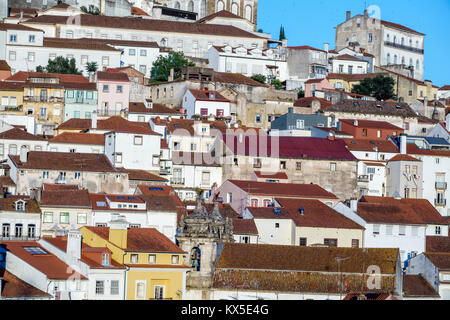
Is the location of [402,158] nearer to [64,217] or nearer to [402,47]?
[64,217]

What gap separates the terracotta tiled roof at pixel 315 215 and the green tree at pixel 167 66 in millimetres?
32989

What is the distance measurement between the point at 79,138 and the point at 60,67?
2070 cm

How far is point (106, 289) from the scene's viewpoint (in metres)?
32.6

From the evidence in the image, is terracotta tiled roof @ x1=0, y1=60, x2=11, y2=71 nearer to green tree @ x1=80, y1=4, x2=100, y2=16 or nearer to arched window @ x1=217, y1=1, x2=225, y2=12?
green tree @ x1=80, y1=4, x2=100, y2=16

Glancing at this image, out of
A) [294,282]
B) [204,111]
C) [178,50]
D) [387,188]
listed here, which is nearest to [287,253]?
[294,282]

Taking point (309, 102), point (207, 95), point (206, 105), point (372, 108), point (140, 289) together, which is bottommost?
→ point (140, 289)

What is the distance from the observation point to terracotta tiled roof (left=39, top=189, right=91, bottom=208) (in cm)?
4303

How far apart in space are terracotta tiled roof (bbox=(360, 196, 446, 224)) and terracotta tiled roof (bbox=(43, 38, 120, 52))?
121 ft

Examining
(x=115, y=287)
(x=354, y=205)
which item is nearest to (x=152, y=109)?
(x=354, y=205)

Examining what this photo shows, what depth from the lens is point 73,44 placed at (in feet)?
267

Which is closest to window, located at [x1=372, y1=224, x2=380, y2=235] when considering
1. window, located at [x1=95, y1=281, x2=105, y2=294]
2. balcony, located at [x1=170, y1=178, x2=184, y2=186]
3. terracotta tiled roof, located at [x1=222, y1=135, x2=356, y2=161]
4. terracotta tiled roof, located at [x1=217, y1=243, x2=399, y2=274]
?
terracotta tiled roof, located at [x1=217, y1=243, x2=399, y2=274]
